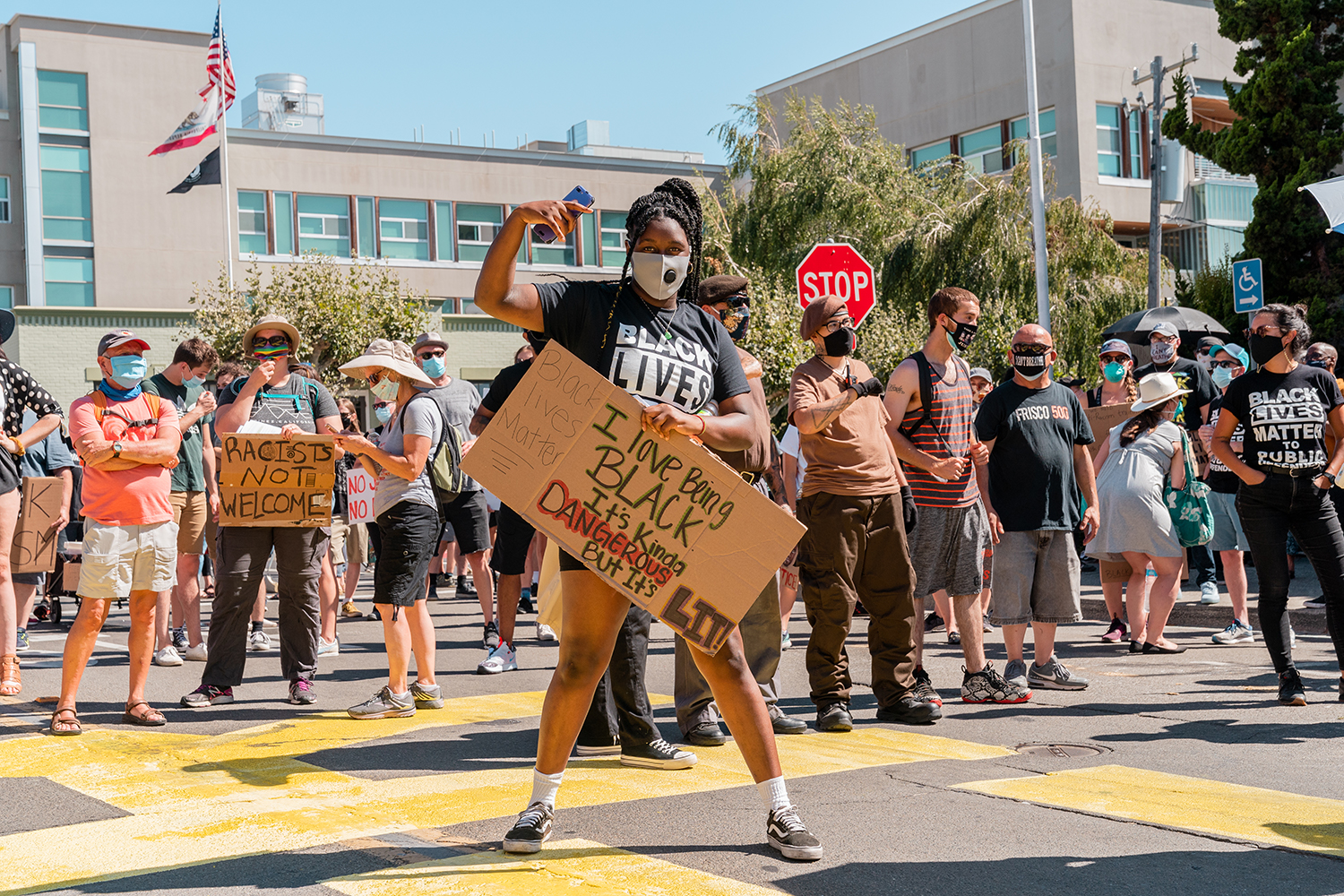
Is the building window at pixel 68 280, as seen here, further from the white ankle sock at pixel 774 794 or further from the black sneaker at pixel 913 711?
the white ankle sock at pixel 774 794

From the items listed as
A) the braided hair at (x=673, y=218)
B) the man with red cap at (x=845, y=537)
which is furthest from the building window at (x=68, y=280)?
the braided hair at (x=673, y=218)

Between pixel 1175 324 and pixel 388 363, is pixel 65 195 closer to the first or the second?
pixel 1175 324

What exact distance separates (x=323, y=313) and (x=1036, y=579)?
2974 centimetres

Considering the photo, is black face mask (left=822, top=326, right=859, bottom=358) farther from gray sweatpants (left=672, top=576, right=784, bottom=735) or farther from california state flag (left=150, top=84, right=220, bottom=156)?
california state flag (left=150, top=84, right=220, bottom=156)

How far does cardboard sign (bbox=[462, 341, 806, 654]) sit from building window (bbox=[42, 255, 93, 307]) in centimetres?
4375

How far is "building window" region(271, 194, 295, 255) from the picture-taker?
46.4m

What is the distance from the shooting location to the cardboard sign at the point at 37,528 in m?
Result: 9.57

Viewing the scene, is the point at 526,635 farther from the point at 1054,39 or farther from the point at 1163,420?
the point at 1054,39

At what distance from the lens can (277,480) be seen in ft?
25.2

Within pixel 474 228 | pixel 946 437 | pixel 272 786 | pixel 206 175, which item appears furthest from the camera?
pixel 474 228

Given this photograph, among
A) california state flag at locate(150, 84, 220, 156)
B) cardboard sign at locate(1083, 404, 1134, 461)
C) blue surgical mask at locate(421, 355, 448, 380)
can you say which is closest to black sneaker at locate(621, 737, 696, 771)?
blue surgical mask at locate(421, 355, 448, 380)

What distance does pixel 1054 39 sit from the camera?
3931cm

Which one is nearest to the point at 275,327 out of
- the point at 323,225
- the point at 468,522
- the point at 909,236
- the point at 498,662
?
the point at 468,522

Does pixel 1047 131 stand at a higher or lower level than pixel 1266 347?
higher
